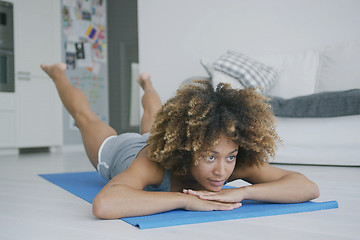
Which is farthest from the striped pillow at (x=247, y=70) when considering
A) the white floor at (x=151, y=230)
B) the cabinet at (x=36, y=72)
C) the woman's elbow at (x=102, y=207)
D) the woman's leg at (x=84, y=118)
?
the cabinet at (x=36, y=72)

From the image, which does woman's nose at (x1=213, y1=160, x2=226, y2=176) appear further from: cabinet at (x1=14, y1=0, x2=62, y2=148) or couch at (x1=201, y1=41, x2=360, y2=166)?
cabinet at (x1=14, y1=0, x2=62, y2=148)

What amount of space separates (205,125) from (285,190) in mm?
394

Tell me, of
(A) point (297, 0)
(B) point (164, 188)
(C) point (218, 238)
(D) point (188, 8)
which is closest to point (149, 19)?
(D) point (188, 8)

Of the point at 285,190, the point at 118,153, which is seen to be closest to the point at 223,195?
the point at 285,190

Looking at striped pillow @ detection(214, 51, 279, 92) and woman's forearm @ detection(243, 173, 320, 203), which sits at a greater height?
striped pillow @ detection(214, 51, 279, 92)

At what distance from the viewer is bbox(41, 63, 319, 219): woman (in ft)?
4.23

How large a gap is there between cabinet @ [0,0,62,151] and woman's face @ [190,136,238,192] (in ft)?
13.5

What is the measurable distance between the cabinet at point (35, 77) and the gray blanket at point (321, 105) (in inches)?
128

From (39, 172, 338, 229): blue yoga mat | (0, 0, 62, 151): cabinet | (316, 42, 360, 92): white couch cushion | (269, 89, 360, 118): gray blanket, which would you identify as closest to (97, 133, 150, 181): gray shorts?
(39, 172, 338, 229): blue yoga mat

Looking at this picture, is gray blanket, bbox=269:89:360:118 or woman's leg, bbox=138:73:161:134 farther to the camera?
gray blanket, bbox=269:89:360:118

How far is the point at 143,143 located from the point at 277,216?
739 millimetres

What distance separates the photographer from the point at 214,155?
132cm

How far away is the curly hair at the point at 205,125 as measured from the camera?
51.4 inches

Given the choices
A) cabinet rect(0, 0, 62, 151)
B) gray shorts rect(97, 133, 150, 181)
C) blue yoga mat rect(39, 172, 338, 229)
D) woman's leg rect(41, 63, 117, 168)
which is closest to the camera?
blue yoga mat rect(39, 172, 338, 229)
